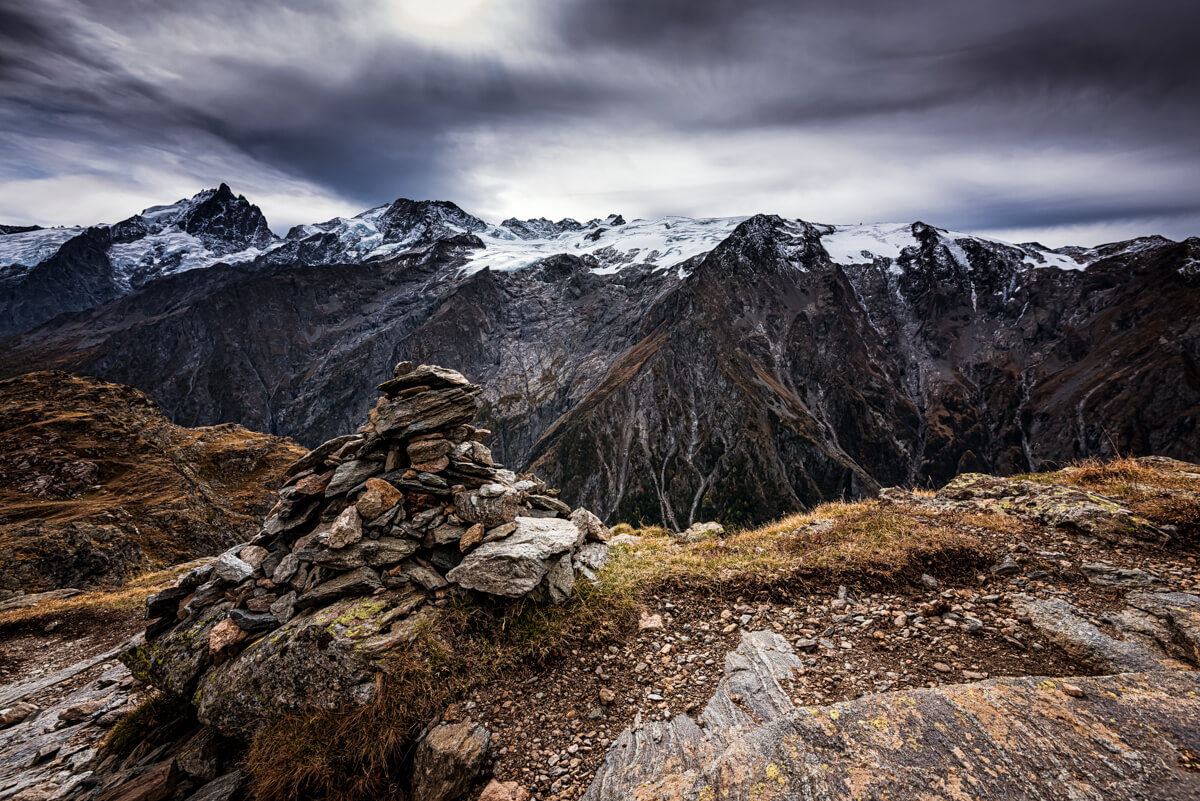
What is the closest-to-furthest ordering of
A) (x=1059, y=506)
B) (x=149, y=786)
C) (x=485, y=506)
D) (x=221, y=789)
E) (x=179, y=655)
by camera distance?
1. (x=221, y=789)
2. (x=149, y=786)
3. (x=179, y=655)
4. (x=485, y=506)
5. (x=1059, y=506)

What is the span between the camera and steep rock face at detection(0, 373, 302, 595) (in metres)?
27.8

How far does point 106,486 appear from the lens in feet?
121

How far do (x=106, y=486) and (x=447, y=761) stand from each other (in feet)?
165

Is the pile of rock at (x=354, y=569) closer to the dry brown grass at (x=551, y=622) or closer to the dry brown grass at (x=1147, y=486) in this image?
the dry brown grass at (x=551, y=622)

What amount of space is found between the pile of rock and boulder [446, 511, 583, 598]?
0.03 meters

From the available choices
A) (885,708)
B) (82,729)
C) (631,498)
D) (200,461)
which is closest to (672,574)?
(885,708)

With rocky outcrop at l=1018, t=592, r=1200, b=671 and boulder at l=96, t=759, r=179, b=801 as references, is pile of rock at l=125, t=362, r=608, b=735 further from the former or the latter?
rocky outcrop at l=1018, t=592, r=1200, b=671

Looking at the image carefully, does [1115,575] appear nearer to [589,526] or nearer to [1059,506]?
[1059,506]

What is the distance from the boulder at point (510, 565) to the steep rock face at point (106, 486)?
33.8m

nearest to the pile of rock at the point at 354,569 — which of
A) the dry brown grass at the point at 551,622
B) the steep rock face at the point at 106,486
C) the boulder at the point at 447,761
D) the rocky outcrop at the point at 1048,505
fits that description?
the dry brown grass at the point at 551,622

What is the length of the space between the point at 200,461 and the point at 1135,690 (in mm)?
71439

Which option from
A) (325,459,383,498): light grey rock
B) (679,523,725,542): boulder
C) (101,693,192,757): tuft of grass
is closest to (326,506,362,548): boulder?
(325,459,383,498): light grey rock

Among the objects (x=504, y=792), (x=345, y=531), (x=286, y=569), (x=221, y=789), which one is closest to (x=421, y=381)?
(x=345, y=531)

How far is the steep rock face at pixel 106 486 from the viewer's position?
91.3 feet
